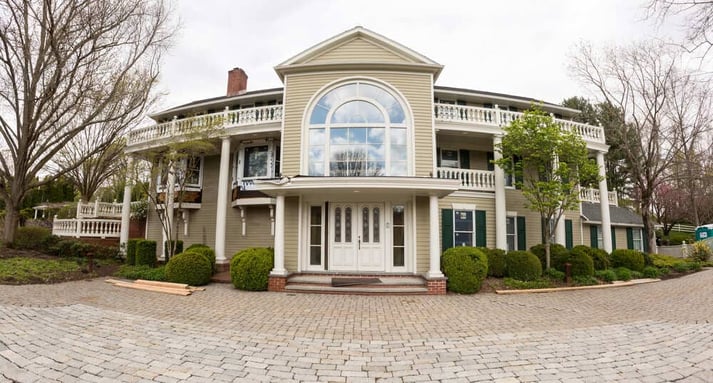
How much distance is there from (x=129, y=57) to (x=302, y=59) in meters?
9.32

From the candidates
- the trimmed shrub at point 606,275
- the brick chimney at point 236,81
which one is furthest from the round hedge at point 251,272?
the trimmed shrub at point 606,275

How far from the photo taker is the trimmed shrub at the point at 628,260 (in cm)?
1186

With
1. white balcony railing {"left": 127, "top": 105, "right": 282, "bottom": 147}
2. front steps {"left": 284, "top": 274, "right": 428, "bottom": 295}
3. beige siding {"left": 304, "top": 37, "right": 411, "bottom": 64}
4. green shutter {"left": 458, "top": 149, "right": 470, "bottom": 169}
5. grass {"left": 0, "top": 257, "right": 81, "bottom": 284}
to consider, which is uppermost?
beige siding {"left": 304, "top": 37, "right": 411, "bottom": 64}

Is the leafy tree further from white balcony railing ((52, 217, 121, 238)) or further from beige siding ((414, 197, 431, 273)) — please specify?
white balcony railing ((52, 217, 121, 238))

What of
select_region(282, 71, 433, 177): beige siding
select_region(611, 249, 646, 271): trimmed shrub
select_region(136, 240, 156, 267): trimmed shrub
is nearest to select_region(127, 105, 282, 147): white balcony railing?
select_region(282, 71, 433, 177): beige siding

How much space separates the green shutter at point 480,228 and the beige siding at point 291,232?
7.03 metres

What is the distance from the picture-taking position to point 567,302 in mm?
7875

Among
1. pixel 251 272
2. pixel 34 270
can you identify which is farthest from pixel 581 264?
pixel 34 270

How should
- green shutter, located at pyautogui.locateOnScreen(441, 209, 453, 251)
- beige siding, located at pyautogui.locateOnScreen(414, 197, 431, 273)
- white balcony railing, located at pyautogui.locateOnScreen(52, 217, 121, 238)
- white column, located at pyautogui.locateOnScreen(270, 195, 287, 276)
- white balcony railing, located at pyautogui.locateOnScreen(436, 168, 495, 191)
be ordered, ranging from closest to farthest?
white column, located at pyautogui.locateOnScreen(270, 195, 287, 276) < beige siding, located at pyautogui.locateOnScreen(414, 197, 431, 273) < green shutter, located at pyautogui.locateOnScreen(441, 209, 453, 251) < white balcony railing, located at pyautogui.locateOnScreen(436, 168, 495, 191) < white balcony railing, located at pyautogui.locateOnScreen(52, 217, 121, 238)

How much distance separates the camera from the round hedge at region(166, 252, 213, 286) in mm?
9648

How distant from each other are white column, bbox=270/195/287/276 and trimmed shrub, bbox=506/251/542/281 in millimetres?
7312

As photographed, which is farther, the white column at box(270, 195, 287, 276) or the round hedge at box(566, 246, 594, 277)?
the round hedge at box(566, 246, 594, 277)

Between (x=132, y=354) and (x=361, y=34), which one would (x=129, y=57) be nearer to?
(x=361, y=34)

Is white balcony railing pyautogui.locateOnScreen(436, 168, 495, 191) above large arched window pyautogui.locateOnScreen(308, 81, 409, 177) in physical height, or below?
below
